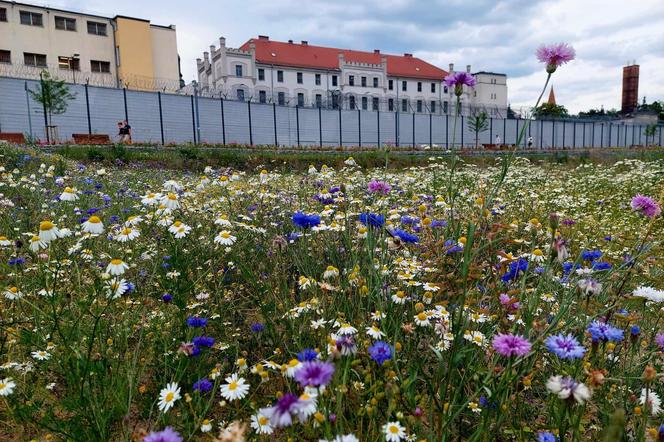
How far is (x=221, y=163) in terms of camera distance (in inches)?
614

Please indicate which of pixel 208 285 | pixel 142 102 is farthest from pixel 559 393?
pixel 142 102

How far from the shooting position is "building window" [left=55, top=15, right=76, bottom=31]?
37.3 m

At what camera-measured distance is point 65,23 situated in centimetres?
3762

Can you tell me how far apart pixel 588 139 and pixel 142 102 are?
46006 millimetres

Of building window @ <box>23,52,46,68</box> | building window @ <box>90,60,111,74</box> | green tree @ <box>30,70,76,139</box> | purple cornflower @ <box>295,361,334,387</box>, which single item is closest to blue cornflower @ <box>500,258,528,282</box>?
purple cornflower @ <box>295,361,334,387</box>

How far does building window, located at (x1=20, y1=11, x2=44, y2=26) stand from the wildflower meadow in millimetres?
42564

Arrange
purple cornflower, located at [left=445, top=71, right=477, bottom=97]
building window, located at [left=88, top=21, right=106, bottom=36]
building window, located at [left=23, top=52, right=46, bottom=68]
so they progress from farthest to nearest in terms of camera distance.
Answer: building window, located at [left=88, top=21, right=106, bottom=36]
building window, located at [left=23, top=52, right=46, bottom=68]
purple cornflower, located at [left=445, top=71, right=477, bottom=97]

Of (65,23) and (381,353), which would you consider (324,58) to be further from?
(381,353)

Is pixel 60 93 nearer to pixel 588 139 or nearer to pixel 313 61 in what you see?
pixel 313 61

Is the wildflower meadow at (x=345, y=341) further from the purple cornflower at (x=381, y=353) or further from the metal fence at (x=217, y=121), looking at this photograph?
the metal fence at (x=217, y=121)

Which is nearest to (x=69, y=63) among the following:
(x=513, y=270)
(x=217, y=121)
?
(x=217, y=121)

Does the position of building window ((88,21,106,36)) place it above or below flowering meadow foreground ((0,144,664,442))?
above

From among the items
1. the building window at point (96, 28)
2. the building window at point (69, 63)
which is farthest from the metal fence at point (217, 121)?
the building window at point (96, 28)

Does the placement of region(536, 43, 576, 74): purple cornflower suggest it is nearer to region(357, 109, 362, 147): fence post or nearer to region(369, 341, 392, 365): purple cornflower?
region(369, 341, 392, 365): purple cornflower
